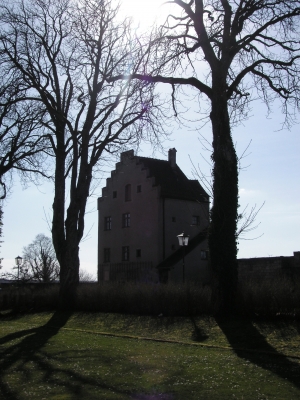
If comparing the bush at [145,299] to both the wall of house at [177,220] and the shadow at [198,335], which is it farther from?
Answer: the wall of house at [177,220]

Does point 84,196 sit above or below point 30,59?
below

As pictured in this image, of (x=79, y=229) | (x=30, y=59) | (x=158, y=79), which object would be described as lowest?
(x=79, y=229)

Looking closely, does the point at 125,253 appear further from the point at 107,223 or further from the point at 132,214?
the point at 107,223

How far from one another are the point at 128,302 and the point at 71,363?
9891mm

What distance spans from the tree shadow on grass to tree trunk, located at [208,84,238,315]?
5391 mm

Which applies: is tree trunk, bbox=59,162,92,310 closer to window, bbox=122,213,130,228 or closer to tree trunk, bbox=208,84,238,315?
tree trunk, bbox=208,84,238,315

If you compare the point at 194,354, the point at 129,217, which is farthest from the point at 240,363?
the point at 129,217

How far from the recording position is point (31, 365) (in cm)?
1039

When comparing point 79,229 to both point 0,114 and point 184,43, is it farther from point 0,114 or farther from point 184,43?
point 184,43

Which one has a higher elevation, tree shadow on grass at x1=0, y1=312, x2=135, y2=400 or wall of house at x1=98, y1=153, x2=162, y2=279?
wall of house at x1=98, y1=153, x2=162, y2=279

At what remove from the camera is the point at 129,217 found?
159 feet

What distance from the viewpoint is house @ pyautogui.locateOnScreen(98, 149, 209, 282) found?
4397 centimetres

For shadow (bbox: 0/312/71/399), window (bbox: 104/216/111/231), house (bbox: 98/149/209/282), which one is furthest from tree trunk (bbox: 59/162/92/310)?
window (bbox: 104/216/111/231)

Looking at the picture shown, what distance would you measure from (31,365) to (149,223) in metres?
35.6
